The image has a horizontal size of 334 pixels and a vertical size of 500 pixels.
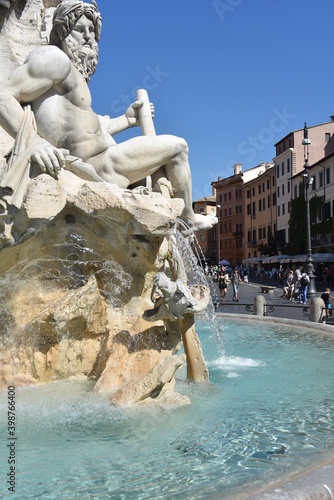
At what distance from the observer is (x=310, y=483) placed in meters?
2.70

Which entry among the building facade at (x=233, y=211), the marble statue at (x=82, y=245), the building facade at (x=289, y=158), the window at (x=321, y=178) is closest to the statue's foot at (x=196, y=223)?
the marble statue at (x=82, y=245)

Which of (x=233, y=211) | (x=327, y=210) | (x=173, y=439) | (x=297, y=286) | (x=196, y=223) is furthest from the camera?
(x=233, y=211)

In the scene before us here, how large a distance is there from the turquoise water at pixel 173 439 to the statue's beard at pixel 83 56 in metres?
3.11

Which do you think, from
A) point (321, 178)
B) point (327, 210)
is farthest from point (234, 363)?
point (321, 178)

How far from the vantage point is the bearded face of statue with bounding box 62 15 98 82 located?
545cm

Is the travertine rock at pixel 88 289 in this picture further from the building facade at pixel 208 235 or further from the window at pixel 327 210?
the building facade at pixel 208 235

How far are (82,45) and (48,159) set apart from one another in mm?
1672

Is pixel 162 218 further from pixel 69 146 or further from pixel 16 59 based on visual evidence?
pixel 16 59

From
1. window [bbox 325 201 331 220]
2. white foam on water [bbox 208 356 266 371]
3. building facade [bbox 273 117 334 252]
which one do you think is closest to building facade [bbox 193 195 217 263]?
building facade [bbox 273 117 334 252]

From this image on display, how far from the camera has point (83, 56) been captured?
5.53 meters

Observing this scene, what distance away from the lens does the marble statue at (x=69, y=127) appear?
4.57m

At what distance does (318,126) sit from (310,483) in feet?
187

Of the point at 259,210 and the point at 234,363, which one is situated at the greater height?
the point at 259,210

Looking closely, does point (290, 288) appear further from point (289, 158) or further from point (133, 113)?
point (289, 158)
